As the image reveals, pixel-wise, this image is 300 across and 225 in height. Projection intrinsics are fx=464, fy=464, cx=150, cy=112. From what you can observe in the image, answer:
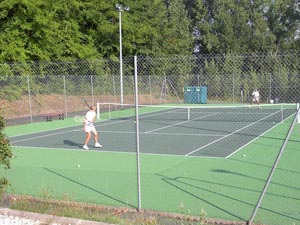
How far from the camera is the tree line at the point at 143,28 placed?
31.5 meters

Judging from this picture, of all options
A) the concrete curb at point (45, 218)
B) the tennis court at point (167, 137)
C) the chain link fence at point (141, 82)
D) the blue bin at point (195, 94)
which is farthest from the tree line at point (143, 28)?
the concrete curb at point (45, 218)

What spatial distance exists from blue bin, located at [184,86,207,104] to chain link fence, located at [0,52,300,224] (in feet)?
0.94

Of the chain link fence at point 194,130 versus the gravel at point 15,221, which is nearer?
the gravel at point 15,221

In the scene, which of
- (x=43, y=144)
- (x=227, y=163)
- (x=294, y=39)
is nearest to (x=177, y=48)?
(x=294, y=39)

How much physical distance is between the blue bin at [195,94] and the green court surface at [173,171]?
14294 mm

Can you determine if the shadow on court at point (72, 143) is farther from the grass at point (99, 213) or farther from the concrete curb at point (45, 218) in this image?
the concrete curb at point (45, 218)

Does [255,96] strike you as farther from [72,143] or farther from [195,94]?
[72,143]

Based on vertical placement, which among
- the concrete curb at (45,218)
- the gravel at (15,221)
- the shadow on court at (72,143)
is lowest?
the shadow on court at (72,143)

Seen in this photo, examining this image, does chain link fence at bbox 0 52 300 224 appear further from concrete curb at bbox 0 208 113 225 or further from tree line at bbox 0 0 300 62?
tree line at bbox 0 0 300 62

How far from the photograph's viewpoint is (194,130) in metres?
19.0

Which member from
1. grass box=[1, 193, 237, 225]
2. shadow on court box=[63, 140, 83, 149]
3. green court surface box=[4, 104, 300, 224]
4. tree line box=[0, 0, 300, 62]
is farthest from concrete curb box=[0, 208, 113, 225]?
tree line box=[0, 0, 300, 62]

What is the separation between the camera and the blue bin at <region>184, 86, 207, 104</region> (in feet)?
108

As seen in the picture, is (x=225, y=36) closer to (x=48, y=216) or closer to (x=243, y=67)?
(x=243, y=67)

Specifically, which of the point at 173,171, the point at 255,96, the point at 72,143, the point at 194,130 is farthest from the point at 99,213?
the point at 255,96
